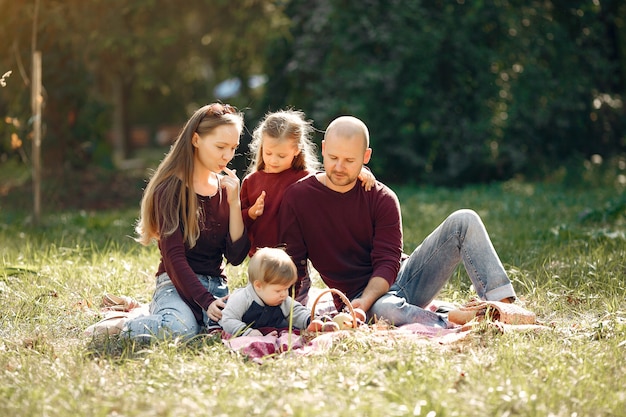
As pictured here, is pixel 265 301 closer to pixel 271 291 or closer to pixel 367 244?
pixel 271 291

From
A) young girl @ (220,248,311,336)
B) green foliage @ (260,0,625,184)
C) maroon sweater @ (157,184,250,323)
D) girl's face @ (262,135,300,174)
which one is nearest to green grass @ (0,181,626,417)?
young girl @ (220,248,311,336)

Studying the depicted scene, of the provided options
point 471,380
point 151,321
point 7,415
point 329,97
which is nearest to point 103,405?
point 7,415

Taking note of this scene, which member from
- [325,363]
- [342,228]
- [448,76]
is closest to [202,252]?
[342,228]

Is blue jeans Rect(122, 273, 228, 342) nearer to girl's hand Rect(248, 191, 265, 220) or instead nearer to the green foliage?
girl's hand Rect(248, 191, 265, 220)

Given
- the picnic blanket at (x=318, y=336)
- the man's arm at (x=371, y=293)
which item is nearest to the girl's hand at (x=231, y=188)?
the picnic blanket at (x=318, y=336)

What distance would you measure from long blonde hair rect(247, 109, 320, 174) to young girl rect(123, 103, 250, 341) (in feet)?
0.56

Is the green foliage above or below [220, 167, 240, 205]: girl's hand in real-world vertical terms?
above

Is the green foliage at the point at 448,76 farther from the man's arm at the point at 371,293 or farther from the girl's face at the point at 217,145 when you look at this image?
the man's arm at the point at 371,293

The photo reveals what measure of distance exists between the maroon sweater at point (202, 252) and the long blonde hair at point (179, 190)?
0.07 m

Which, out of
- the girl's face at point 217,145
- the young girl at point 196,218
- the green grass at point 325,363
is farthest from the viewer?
the girl's face at point 217,145

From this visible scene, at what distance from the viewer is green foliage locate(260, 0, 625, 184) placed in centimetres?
1124

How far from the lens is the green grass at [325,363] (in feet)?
10.1

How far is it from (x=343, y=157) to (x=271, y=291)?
809 mm

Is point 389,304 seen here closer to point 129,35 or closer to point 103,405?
point 103,405
